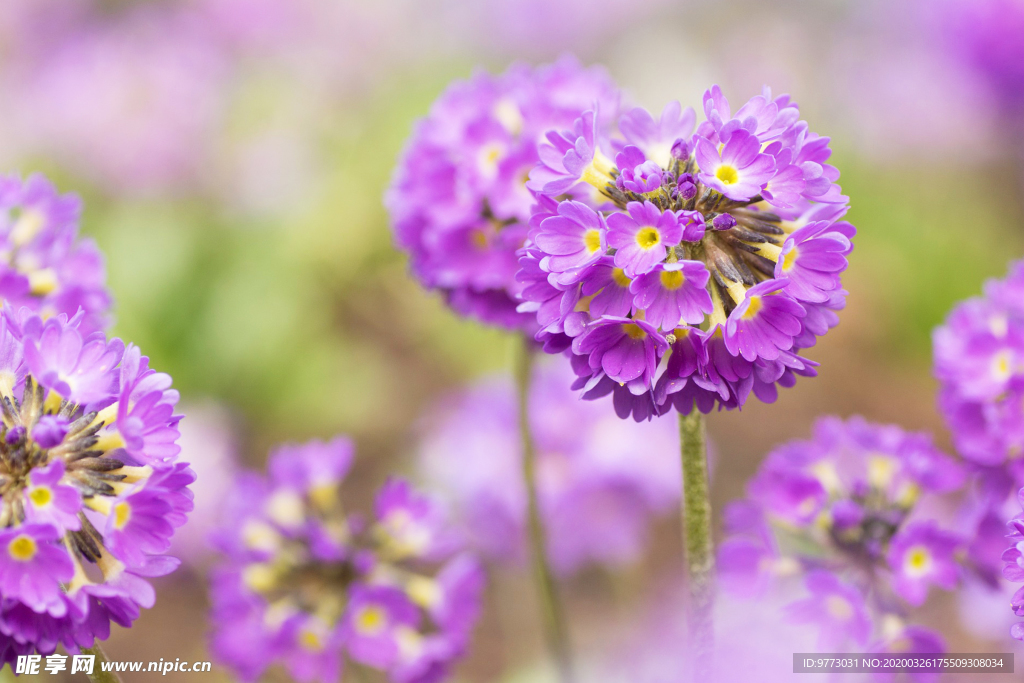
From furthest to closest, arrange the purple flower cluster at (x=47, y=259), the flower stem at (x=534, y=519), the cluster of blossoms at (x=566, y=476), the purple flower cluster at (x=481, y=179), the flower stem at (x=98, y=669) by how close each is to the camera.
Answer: the cluster of blossoms at (x=566, y=476), the flower stem at (x=534, y=519), the purple flower cluster at (x=481, y=179), the purple flower cluster at (x=47, y=259), the flower stem at (x=98, y=669)

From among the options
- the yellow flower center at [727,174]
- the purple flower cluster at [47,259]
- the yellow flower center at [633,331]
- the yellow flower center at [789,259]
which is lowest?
the yellow flower center at [633,331]

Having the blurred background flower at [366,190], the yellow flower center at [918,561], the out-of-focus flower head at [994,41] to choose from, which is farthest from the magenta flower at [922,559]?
the out-of-focus flower head at [994,41]

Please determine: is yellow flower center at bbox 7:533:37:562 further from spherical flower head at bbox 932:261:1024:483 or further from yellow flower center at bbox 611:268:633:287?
spherical flower head at bbox 932:261:1024:483

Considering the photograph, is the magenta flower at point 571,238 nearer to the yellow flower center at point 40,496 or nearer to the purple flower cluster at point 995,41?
the yellow flower center at point 40,496

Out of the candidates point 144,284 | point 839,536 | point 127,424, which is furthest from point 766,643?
point 144,284

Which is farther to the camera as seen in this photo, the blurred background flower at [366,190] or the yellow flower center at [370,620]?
the blurred background flower at [366,190]

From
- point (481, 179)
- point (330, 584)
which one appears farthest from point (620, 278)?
point (330, 584)

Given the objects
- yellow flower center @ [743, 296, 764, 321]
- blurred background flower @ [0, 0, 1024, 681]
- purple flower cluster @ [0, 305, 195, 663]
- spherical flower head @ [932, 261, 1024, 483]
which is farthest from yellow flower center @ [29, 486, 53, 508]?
blurred background flower @ [0, 0, 1024, 681]

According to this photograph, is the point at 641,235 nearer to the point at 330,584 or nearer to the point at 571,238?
the point at 571,238
